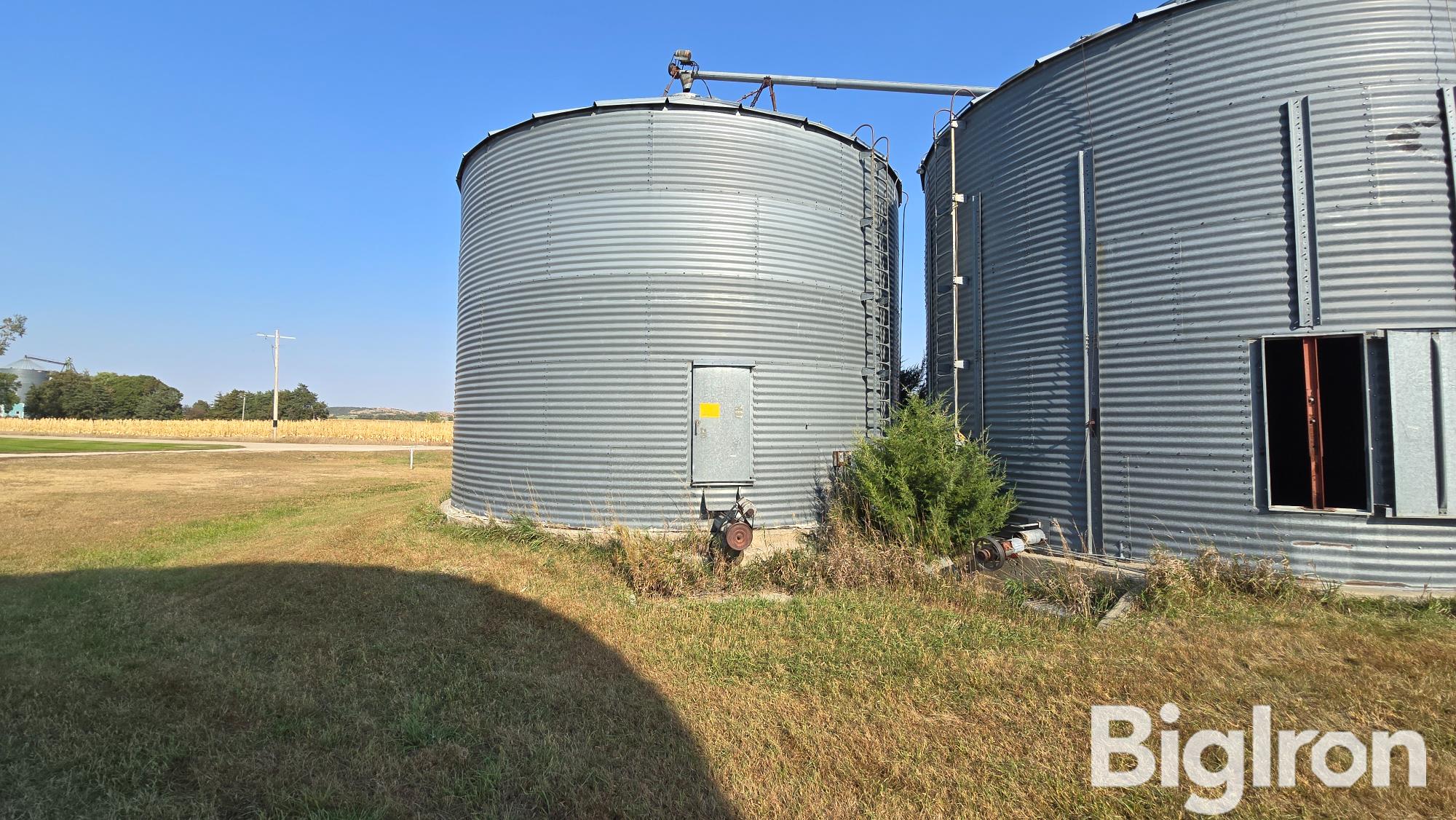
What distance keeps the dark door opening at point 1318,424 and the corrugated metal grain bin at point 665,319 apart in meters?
5.97

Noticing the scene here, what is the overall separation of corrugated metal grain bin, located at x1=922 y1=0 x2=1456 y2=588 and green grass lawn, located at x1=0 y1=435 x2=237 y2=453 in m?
47.2

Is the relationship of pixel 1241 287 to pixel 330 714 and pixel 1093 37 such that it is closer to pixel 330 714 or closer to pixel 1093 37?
pixel 1093 37

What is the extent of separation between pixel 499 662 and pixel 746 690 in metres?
2.19

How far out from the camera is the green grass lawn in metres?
35.7

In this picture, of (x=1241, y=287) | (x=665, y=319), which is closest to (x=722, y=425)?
(x=665, y=319)

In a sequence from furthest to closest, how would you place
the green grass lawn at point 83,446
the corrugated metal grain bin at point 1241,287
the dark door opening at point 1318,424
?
the green grass lawn at point 83,446, the dark door opening at point 1318,424, the corrugated metal grain bin at point 1241,287

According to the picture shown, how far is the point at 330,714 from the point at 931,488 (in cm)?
730

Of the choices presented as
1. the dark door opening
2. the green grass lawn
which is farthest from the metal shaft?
the green grass lawn

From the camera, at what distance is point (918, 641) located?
5703mm

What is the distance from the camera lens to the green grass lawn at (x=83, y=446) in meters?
35.7

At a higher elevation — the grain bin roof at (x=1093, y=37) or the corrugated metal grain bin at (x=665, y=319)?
the grain bin roof at (x=1093, y=37)

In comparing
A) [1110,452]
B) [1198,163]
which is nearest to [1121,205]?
[1198,163]

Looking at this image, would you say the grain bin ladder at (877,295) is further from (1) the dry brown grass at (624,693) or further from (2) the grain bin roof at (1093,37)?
(1) the dry brown grass at (624,693)
